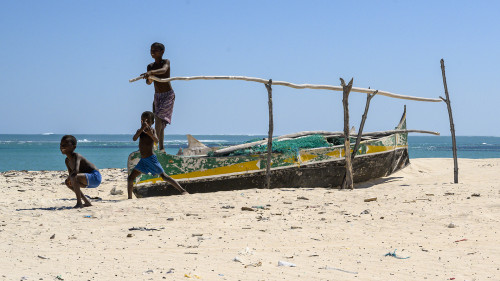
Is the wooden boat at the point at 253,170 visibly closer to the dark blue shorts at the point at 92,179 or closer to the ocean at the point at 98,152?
the dark blue shorts at the point at 92,179

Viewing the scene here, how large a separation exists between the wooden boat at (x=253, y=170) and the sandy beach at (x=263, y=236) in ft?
3.16

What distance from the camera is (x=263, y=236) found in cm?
582

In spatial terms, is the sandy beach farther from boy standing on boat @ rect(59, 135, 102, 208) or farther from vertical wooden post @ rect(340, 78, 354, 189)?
vertical wooden post @ rect(340, 78, 354, 189)

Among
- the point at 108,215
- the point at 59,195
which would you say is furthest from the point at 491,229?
the point at 59,195

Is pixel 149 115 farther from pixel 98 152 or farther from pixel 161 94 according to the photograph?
pixel 98 152

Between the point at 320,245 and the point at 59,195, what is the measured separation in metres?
6.79

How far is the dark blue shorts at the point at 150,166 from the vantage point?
837 cm

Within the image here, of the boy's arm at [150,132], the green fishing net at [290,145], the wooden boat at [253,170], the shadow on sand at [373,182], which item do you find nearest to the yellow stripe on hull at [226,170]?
the wooden boat at [253,170]

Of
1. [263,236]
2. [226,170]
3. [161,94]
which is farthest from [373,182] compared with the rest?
[263,236]

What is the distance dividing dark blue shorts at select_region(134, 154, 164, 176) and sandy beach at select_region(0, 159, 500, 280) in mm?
461

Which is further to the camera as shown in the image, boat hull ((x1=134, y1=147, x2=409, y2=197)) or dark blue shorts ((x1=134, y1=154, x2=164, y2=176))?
boat hull ((x1=134, y1=147, x2=409, y2=197))

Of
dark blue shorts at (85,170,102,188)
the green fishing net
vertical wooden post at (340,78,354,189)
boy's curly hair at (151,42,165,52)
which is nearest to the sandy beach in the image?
dark blue shorts at (85,170,102,188)

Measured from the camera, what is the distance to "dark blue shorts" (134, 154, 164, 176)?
8367 millimetres

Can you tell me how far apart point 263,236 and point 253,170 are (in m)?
3.96
